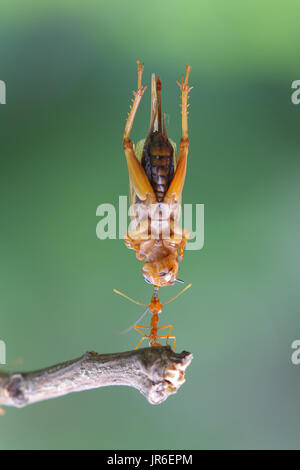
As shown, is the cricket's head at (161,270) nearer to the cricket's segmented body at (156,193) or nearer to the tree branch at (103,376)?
the cricket's segmented body at (156,193)

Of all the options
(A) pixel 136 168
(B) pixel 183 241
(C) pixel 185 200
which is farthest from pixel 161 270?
(C) pixel 185 200

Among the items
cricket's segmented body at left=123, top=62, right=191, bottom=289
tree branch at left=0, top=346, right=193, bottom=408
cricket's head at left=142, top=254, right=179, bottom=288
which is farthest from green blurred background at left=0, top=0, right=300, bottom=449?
tree branch at left=0, top=346, right=193, bottom=408

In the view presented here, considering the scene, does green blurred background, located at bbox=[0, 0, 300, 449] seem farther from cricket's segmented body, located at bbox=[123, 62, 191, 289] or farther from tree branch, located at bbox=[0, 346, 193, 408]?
tree branch, located at bbox=[0, 346, 193, 408]

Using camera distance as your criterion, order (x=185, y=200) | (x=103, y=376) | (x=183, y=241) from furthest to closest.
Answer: (x=185, y=200) < (x=183, y=241) < (x=103, y=376)

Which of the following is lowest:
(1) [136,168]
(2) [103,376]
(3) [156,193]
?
(2) [103,376]

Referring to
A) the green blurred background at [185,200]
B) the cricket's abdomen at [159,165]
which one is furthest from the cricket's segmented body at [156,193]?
the green blurred background at [185,200]

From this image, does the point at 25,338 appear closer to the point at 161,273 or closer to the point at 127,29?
the point at 161,273

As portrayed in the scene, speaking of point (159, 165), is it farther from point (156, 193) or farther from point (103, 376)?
point (103, 376)
